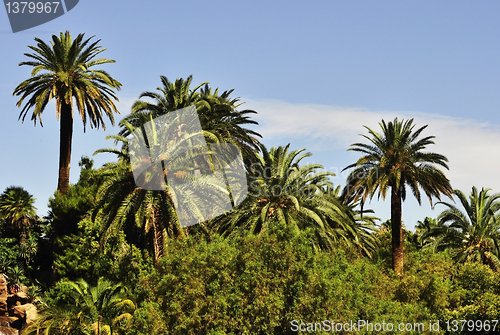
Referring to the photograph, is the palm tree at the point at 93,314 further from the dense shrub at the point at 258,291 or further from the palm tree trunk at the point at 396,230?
the palm tree trunk at the point at 396,230

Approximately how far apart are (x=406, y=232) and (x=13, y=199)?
1294 inches

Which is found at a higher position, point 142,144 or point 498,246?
point 142,144

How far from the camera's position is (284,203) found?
27.2 meters

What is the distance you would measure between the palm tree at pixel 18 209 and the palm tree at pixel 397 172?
85.7 ft

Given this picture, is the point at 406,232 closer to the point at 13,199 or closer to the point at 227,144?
the point at 227,144

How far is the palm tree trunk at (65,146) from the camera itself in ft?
138

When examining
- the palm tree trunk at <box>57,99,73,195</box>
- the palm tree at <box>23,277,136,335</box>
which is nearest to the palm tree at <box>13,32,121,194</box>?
the palm tree trunk at <box>57,99,73,195</box>

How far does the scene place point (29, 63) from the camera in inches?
1602

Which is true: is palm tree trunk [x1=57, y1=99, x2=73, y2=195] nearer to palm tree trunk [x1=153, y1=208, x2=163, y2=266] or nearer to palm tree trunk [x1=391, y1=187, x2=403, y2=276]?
palm tree trunk [x1=153, y1=208, x2=163, y2=266]

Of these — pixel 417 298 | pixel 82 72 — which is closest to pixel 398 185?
pixel 417 298

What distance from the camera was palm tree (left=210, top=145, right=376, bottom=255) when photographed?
26.2 metres

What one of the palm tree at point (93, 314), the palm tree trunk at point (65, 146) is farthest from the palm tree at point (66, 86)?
the palm tree at point (93, 314)
